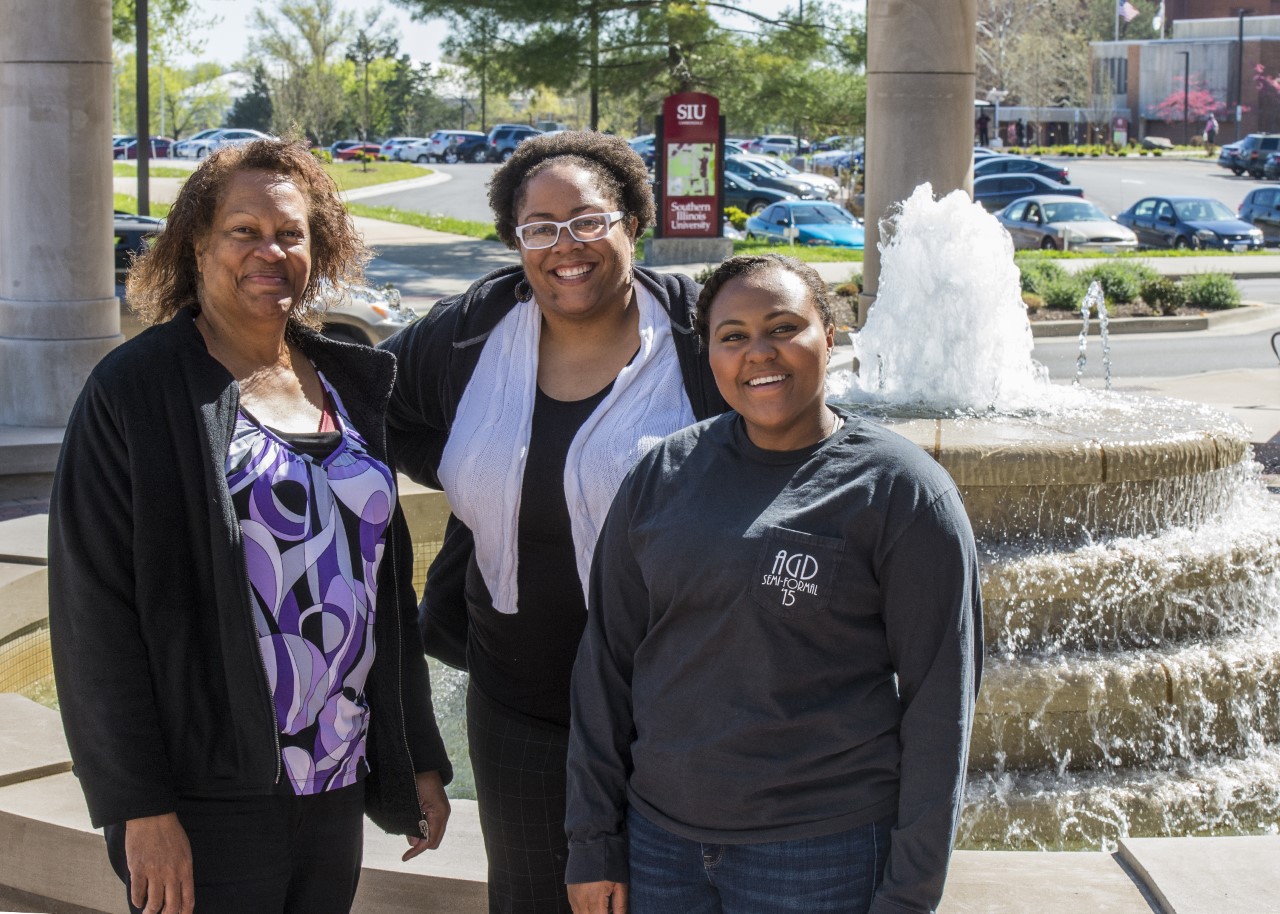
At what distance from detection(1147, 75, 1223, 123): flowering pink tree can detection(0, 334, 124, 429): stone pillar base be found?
7874 cm

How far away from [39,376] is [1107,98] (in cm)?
7528

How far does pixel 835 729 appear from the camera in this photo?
7.59ft

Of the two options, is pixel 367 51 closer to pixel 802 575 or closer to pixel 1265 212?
pixel 1265 212

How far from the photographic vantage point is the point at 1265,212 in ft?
115

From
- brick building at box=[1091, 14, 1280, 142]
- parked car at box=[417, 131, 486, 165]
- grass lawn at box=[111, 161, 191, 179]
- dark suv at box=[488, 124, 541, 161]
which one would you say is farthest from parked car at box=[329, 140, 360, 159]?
brick building at box=[1091, 14, 1280, 142]

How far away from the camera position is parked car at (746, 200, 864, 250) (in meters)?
29.1

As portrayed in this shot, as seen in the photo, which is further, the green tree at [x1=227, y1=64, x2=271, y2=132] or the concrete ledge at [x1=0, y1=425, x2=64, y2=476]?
the green tree at [x1=227, y1=64, x2=271, y2=132]

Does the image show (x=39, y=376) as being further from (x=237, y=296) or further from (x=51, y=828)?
(x=237, y=296)

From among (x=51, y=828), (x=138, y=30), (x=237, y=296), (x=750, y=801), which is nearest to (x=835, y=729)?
(x=750, y=801)

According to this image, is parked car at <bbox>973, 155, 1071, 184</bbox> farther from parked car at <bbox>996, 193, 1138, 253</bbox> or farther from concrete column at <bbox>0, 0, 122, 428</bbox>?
concrete column at <bbox>0, 0, 122, 428</bbox>

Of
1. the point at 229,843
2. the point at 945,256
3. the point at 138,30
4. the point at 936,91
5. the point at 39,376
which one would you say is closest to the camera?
the point at 229,843

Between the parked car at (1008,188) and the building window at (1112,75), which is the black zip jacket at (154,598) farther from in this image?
the building window at (1112,75)

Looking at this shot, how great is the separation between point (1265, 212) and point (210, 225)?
119ft

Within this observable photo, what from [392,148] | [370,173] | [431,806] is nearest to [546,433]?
[431,806]
